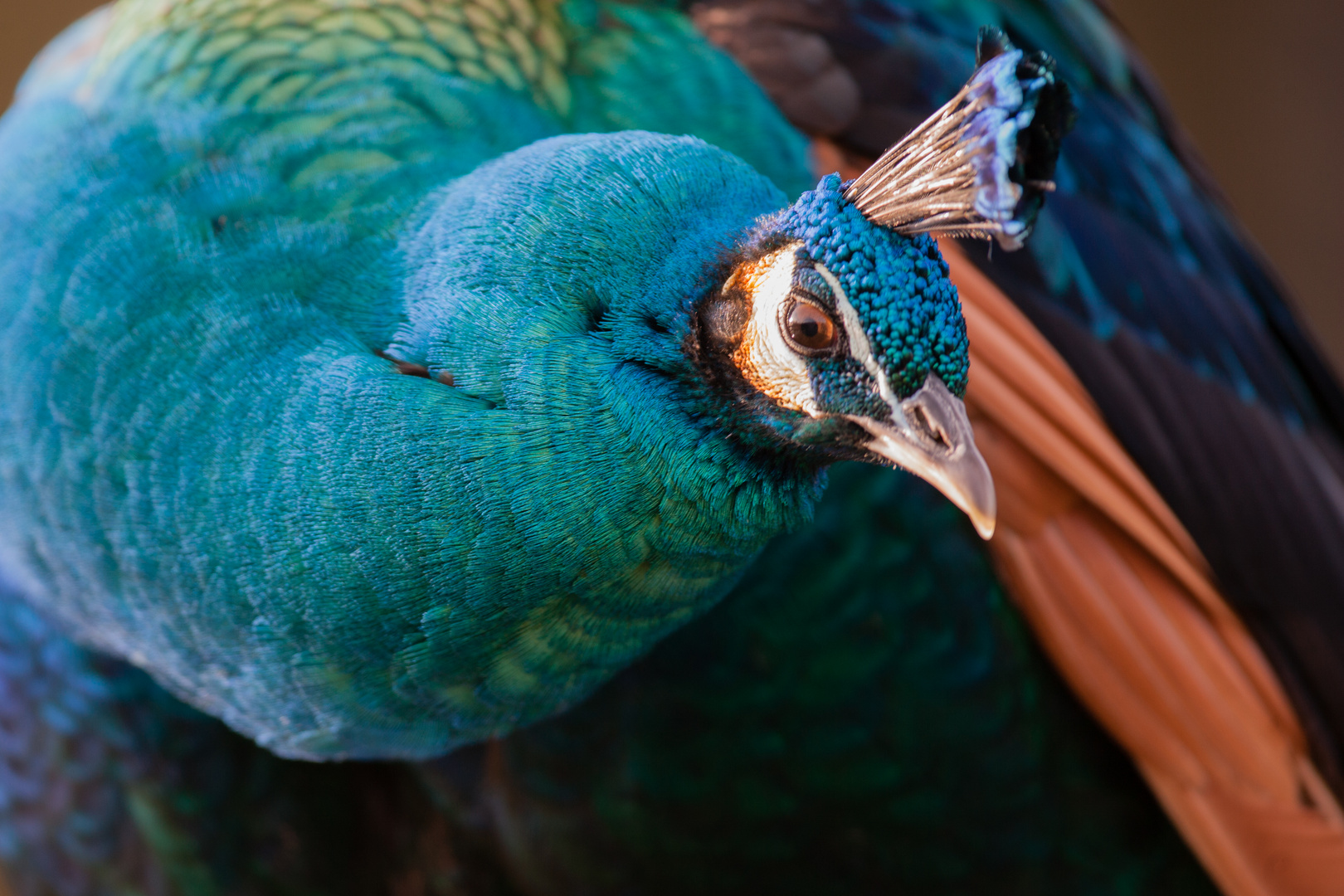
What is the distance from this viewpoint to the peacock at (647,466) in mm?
907

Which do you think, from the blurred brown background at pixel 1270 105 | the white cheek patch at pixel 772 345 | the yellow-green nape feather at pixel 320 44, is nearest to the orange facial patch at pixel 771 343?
the white cheek patch at pixel 772 345

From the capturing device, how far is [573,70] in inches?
53.5

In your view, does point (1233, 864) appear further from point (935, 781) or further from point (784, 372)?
point (784, 372)

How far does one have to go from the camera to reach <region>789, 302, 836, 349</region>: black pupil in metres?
0.84

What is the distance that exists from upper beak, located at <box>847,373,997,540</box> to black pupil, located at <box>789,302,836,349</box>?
0.20 feet

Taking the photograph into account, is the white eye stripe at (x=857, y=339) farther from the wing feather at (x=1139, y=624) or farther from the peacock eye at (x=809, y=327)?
the wing feather at (x=1139, y=624)

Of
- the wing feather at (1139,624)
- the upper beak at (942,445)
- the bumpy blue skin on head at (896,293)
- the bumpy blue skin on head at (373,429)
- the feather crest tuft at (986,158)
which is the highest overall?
the feather crest tuft at (986,158)

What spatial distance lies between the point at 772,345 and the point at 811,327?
31 millimetres

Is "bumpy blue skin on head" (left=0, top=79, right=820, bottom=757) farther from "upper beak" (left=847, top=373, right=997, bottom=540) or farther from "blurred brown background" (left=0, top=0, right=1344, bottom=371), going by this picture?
"blurred brown background" (left=0, top=0, right=1344, bottom=371)

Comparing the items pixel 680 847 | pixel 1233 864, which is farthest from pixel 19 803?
pixel 1233 864

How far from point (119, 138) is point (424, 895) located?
1.12 m

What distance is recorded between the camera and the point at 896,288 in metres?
0.82

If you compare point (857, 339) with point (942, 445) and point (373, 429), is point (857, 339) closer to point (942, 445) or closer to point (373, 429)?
point (942, 445)

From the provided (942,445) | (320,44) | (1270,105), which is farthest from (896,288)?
(1270,105)
